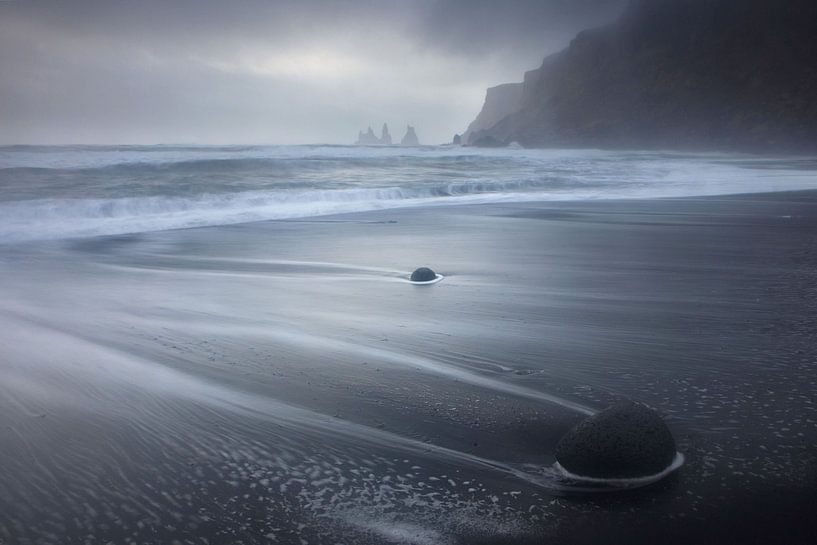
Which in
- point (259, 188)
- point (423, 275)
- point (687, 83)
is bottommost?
point (423, 275)

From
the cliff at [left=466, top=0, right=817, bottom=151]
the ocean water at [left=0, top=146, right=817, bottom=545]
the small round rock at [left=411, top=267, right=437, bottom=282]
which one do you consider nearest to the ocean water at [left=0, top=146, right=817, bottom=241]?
the ocean water at [left=0, top=146, right=817, bottom=545]

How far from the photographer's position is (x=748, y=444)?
107 inches

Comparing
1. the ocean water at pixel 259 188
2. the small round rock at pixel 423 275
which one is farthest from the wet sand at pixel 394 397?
the ocean water at pixel 259 188

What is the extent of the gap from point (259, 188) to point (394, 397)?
15.2 metres

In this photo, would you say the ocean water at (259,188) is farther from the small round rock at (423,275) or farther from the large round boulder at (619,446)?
the large round boulder at (619,446)

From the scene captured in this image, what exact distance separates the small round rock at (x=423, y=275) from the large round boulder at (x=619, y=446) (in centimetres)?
391

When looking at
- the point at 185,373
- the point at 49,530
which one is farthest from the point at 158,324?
the point at 49,530

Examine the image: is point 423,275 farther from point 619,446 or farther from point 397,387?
point 619,446

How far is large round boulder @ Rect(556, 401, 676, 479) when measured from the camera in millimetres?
2455

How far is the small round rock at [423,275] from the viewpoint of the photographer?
6.43 m

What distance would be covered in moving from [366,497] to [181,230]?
9823mm

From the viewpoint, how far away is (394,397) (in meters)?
3.36

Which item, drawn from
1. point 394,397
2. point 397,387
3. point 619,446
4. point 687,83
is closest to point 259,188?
point 397,387

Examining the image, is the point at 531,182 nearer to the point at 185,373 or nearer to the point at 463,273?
the point at 463,273
